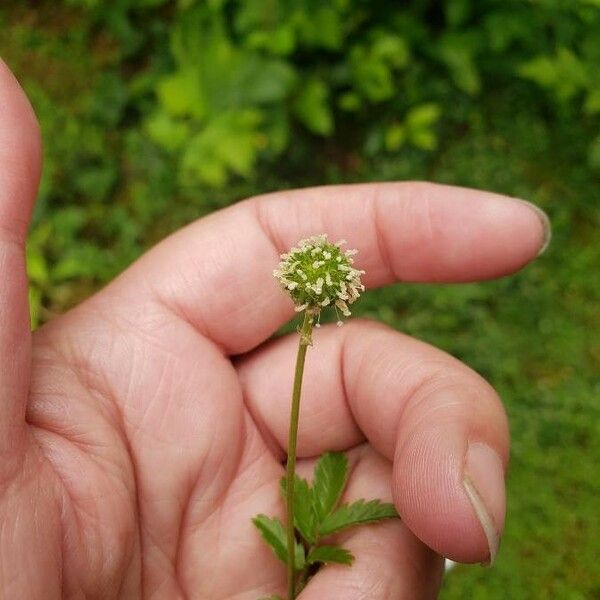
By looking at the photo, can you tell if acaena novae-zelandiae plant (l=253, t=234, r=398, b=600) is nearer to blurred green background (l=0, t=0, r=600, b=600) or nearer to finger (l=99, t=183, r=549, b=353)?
finger (l=99, t=183, r=549, b=353)

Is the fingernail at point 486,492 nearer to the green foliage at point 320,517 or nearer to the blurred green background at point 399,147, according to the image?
the green foliage at point 320,517

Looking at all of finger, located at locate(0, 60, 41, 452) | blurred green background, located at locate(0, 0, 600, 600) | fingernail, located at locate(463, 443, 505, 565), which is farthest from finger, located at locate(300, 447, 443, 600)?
blurred green background, located at locate(0, 0, 600, 600)

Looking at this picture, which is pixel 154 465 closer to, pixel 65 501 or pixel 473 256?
pixel 65 501

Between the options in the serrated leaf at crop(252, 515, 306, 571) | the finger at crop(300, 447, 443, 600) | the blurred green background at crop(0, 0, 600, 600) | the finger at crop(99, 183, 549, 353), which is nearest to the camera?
the finger at crop(300, 447, 443, 600)

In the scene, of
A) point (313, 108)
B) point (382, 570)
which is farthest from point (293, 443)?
point (313, 108)

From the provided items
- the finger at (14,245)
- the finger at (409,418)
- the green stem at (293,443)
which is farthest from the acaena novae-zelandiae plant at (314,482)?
the finger at (14,245)

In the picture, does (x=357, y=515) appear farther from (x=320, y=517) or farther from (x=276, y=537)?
(x=276, y=537)
